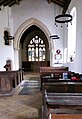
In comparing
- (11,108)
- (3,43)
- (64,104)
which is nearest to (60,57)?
(3,43)

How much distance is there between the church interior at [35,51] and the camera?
15.1 ft

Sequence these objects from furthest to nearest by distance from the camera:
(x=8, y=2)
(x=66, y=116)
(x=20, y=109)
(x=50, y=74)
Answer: (x=8, y=2)
(x=50, y=74)
(x=20, y=109)
(x=66, y=116)

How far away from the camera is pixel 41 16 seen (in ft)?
37.7

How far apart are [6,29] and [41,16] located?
7.60 feet

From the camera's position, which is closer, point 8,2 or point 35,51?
point 8,2

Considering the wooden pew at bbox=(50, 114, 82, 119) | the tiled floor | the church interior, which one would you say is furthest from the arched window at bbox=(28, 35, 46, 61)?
the wooden pew at bbox=(50, 114, 82, 119)

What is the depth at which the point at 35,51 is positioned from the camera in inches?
649

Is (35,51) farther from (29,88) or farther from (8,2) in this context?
(29,88)

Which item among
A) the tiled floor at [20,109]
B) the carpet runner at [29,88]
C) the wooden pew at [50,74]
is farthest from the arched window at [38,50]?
the tiled floor at [20,109]

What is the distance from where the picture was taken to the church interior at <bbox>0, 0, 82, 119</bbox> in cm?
461

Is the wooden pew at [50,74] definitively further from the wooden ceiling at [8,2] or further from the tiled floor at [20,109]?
the wooden ceiling at [8,2]

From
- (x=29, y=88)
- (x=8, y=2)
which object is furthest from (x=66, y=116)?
(x=8, y=2)

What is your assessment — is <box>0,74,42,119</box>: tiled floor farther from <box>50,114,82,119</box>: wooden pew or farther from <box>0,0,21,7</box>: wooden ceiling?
<box>0,0,21,7</box>: wooden ceiling

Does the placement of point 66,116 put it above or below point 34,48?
below
